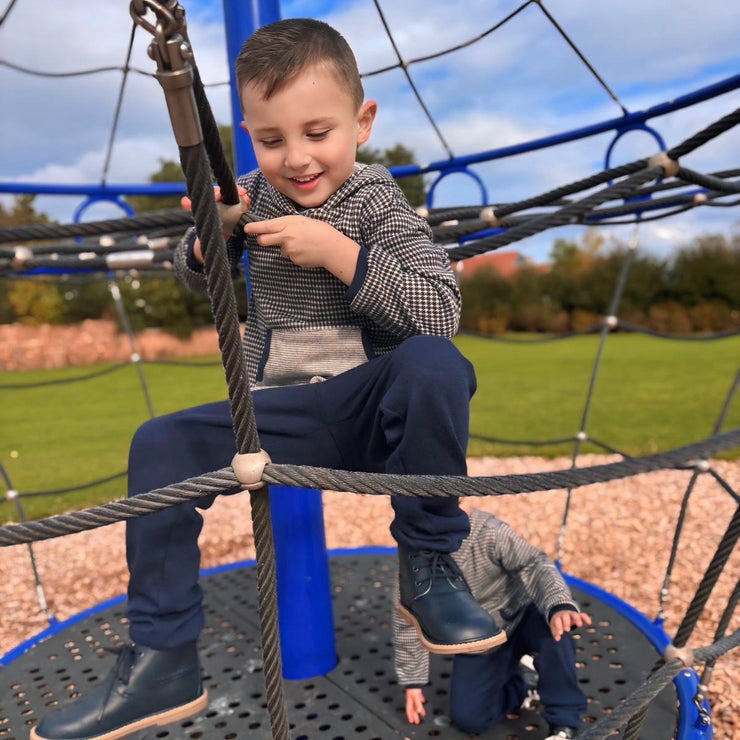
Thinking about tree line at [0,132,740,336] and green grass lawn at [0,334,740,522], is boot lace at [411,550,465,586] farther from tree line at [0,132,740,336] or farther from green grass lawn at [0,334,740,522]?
tree line at [0,132,740,336]

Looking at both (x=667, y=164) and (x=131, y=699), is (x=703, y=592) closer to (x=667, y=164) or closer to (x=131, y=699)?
(x=667, y=164)

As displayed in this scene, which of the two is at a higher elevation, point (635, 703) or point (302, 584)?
point (635, 703)

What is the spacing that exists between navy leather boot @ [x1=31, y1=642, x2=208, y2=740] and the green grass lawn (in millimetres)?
2829

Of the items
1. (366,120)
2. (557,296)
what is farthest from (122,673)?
(557,296)

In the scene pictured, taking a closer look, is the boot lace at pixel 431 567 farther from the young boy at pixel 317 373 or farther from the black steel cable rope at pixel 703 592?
the black steel cable rope at pixel 703 592

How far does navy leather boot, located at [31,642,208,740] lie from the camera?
0.93 m

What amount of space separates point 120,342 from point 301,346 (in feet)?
36.2

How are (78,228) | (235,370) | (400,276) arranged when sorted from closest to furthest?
(235,370) < (78,228) < (400,276)

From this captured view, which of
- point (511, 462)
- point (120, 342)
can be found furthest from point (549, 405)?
point (120, 342)

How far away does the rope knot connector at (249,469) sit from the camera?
0.67 metres

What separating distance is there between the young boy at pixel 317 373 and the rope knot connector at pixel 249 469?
0.69 feet

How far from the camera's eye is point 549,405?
7.11 meters

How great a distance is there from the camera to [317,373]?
98 cm

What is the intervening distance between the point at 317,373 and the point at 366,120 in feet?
1.14
